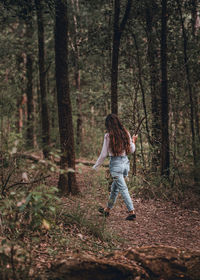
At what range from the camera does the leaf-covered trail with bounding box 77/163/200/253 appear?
5949mm

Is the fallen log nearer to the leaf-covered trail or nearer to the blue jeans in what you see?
the leaf-covered trail

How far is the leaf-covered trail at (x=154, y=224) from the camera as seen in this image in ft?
19.5

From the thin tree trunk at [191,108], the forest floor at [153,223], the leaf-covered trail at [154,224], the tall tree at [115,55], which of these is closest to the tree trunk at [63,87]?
the forest floor at [153,223]

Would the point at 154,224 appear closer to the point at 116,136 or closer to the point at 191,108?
the point at 116,136

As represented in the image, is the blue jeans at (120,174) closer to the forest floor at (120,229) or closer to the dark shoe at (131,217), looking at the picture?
the dark shoe at (131,217)

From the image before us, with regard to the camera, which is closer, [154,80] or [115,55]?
[115,55]

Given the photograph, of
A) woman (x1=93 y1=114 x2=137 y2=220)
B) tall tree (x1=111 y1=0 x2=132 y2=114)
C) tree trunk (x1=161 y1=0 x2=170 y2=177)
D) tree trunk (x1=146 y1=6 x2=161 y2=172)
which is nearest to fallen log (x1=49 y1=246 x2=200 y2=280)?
woman (x1=93 y1=114 x2=137 y2=220)

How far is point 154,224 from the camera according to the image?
719 centimetres

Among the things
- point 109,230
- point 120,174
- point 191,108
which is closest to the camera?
point 109,230

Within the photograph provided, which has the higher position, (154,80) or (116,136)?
(154,80)

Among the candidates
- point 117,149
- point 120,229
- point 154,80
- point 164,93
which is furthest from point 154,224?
→ point 154,80

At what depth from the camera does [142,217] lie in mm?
7680

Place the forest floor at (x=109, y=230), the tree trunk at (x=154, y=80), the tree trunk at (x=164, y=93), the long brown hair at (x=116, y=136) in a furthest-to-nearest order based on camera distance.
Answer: the tree trunk at (x=154, y=80) < the tree trunk at (x=164, y=93) < the long brown hair at (x=116, y=136) < the forest floor at (x=109, y=230)

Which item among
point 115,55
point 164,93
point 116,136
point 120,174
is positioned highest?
point 115,55
